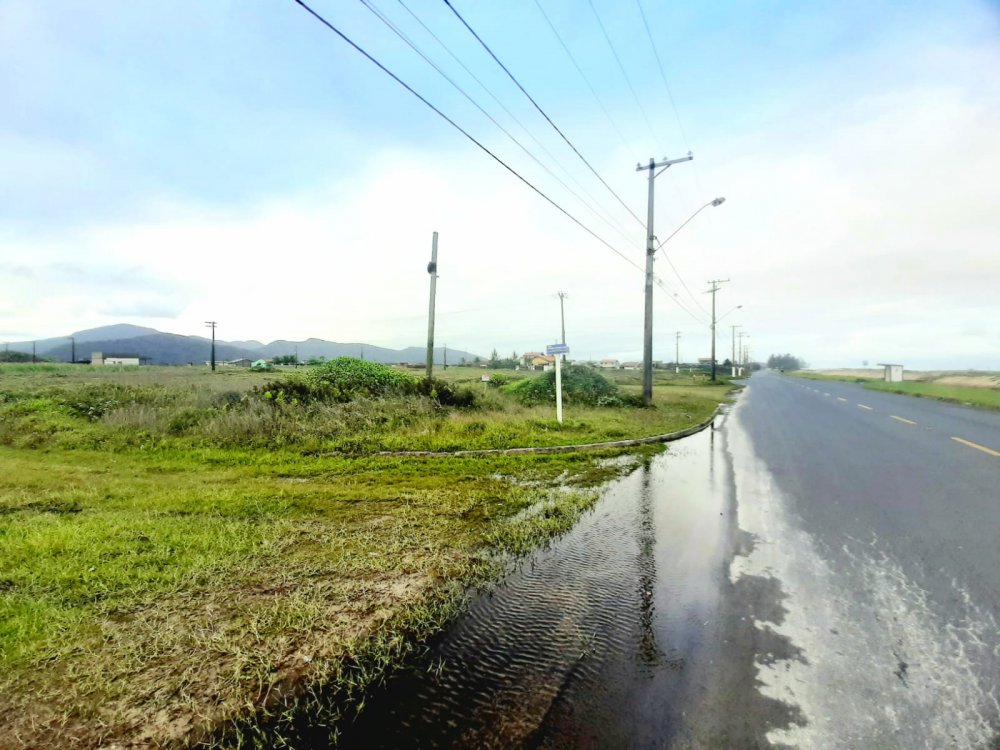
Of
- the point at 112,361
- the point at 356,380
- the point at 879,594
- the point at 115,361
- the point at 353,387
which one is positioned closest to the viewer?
the point at 879,594

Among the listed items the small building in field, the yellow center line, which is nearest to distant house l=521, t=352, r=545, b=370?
the small building in field

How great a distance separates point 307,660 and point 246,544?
236cm

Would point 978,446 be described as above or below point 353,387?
below

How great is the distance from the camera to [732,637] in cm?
A: 304

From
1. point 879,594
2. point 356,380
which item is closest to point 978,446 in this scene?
point 879,594

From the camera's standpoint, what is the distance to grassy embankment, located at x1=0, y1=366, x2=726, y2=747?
2424 millimetres

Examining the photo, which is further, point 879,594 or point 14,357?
point 14,357

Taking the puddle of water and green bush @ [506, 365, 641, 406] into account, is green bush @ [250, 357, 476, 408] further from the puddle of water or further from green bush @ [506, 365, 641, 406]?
the puddle of water

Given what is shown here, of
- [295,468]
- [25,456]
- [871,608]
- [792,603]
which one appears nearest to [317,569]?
[792,603]

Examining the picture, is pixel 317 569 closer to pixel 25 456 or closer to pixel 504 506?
pixel 504 506

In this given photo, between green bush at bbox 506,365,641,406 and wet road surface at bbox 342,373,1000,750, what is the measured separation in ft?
44.1

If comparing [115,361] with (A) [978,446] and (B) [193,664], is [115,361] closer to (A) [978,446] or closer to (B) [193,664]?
(B) [193,664]

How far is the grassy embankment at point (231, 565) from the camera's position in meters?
2.42

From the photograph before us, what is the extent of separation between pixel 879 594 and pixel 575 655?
8.47 feet
